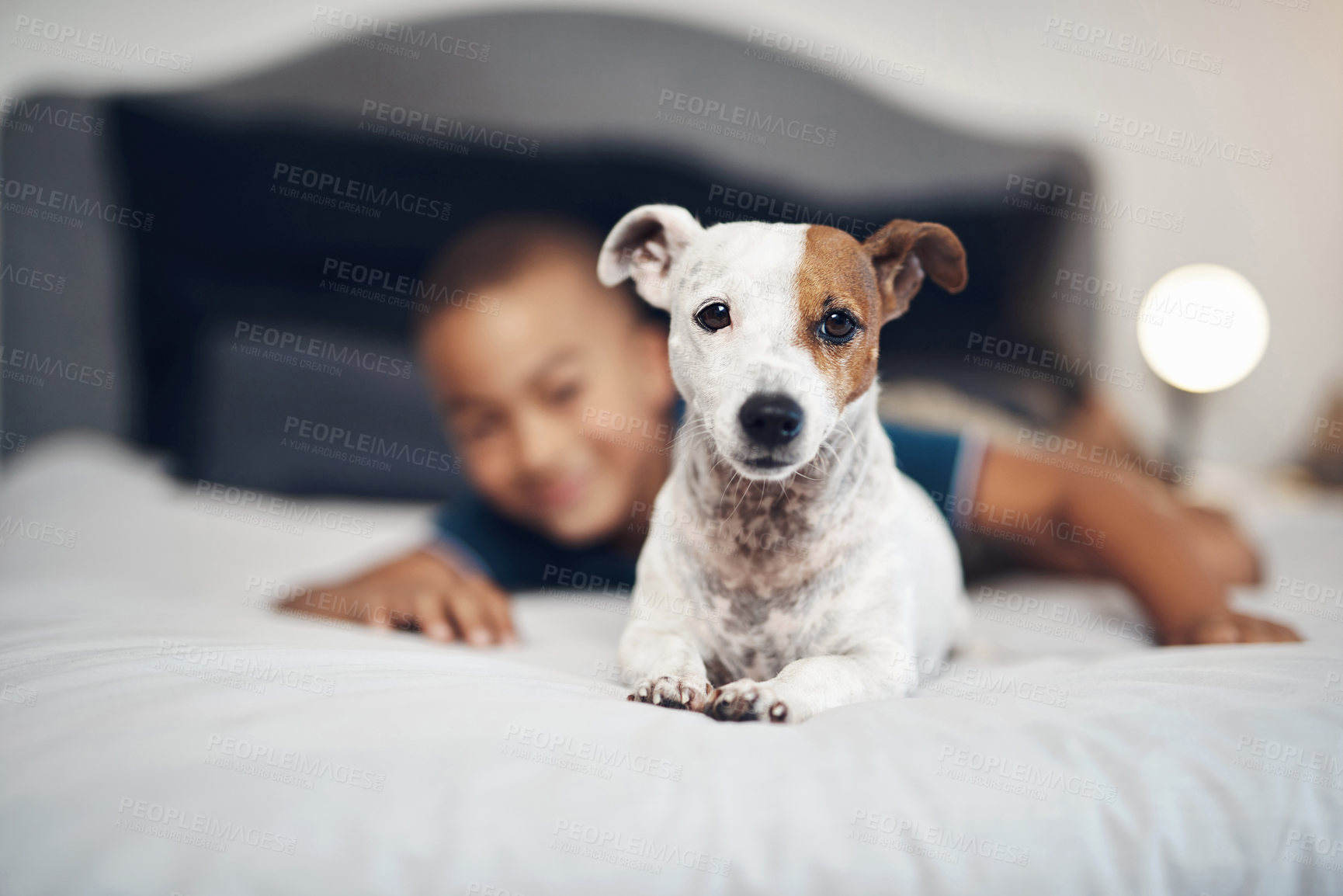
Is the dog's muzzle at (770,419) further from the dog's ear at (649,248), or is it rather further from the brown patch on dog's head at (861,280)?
the dog's ear at (649,248)

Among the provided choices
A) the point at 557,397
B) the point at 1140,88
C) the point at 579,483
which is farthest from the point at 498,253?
the point at 1140,88

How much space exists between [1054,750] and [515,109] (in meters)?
2.69

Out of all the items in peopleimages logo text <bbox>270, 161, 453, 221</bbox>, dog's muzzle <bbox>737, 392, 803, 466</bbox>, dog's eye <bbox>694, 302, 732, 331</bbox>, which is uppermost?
peopleimages logo text <bbox>270, 161, 453, 221</bbox>

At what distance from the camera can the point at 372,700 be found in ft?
2.79

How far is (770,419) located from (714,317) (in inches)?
8.0

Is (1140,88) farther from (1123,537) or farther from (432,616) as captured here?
(432,616)

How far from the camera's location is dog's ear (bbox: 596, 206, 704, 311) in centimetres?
113

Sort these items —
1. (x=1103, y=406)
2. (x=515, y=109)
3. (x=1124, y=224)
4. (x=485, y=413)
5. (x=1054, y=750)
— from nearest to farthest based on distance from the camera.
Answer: (x=1054, y=750), (x=485, y=413), (x=515, y=109), (x=1103, y=406), (x=1124, y=224)

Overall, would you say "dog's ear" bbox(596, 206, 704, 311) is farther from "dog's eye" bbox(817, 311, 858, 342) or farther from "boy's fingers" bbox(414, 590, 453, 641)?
"boy's fingers" bbox(414, 590, 453, 641)

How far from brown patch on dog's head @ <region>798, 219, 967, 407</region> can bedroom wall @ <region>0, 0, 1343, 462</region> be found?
7.27 ft

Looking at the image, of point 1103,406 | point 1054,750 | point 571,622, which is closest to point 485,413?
point 571,622

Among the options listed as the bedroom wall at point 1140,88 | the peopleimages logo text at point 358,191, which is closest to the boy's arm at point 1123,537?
the bedroom wall at point 1140,88

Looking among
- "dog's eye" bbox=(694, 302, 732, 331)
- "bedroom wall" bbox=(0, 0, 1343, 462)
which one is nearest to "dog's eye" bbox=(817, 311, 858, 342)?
"dog's eye" bbox=(694, 302, 732, 331)

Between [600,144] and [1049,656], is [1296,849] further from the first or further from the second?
[600,144]
